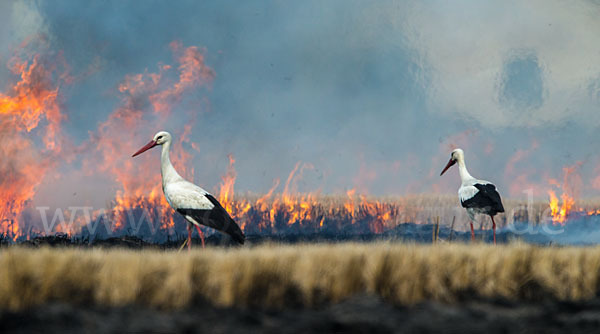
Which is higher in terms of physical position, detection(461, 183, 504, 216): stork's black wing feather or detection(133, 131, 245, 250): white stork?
detection(461, 183, 504, 216): stork's black wing feather

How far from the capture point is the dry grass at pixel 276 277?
280 inches

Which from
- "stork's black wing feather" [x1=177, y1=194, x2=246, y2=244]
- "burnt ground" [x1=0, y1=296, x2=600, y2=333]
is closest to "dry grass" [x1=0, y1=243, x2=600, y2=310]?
"burnt ground" [x1=0, y1=296, x2=600, y2=333]

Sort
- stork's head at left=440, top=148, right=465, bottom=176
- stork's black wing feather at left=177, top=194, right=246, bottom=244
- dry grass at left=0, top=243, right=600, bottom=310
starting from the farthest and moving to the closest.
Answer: stork's head at left=440, top=148, right=465, bottom=176, stork's black wing feather at left=177, top=194, right=246, bottom=244, dry grass at left=0, top=243, right=600, bottom=310

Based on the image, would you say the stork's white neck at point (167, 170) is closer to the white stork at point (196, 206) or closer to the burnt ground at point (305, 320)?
the white stork at point (196, 206)

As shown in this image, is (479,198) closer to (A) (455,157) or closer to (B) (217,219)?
(A) (455,157)

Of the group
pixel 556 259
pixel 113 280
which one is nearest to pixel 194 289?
pixel 113 280

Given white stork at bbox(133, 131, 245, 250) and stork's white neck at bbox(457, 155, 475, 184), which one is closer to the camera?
white stork at bbox(133, 131, 245, 250)

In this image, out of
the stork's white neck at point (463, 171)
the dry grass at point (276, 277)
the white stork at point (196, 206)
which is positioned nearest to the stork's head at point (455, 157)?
the stork's white neck at point (463, 171)

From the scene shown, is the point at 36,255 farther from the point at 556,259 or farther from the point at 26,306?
the point at 556,259

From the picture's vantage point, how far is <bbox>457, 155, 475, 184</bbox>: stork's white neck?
16359 mm

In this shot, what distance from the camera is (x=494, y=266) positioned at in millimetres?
8555

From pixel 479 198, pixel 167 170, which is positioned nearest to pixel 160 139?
pixel 167 170

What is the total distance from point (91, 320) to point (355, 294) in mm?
2776

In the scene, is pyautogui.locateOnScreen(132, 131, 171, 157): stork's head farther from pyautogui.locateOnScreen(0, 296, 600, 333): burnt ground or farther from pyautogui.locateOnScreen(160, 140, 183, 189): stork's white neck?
pyautogui.locateOnScreen(0, 296, 600, 333): burnt ground
